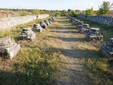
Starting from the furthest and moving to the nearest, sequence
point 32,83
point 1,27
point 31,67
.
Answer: point 1,27 → point 31,67 → point 32,83

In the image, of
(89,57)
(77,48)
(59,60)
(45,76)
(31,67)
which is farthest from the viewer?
(77,48)

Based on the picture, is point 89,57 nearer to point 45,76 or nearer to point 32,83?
point 45,76

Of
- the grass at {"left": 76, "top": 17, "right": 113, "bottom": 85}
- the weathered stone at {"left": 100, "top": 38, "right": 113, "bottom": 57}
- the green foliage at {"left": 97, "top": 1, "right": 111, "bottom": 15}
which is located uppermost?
the weathered stone at {"left": 100, "top": 38, "right": 113, "bottom": 57}

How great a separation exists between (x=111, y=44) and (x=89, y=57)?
1.29m

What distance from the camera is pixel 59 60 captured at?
32.4ft

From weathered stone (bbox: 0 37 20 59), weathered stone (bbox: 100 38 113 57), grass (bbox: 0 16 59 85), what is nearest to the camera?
grass (bbox: 0 16 59 85)

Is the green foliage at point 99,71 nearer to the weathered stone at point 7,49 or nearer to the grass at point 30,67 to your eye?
the grass at point 30,67

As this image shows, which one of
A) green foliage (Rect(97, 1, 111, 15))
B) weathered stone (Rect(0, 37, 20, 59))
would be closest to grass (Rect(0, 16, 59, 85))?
weathered stone (Rect(0, 37, 20, 59))

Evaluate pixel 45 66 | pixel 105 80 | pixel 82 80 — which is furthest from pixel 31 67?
pixel 105 80

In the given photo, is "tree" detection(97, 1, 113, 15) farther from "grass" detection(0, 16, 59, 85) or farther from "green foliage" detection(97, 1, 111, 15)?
"grass" detection(0, 16, 59, 85)

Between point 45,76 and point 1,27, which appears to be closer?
point 45,76

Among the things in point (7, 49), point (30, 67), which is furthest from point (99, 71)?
point (7, 49)

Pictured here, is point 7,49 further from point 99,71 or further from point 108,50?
point 108,50

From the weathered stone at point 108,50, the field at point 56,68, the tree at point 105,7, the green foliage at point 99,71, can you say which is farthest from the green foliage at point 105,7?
the green foliage at point 99,71
